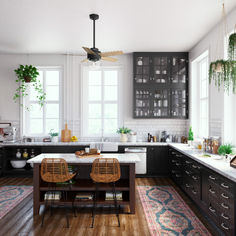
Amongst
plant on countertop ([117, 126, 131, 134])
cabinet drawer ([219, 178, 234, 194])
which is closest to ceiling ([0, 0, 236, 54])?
plant on countertop ([117, 126, 131, 134])

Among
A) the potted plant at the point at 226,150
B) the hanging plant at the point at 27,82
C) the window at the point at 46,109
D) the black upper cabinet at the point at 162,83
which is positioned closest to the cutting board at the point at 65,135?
the window at the point at 46,109

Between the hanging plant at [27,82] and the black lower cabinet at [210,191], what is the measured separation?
14.0 feet

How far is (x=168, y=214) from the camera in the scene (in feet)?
12.3

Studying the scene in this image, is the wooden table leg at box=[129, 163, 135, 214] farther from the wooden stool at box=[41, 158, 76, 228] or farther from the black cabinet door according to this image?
the black cabinet door

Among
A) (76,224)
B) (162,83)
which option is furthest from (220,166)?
(162,83)

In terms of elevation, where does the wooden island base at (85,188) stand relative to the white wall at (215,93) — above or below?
below

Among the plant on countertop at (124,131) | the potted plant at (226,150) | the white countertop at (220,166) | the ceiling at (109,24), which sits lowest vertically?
the white countertop at (220,166)

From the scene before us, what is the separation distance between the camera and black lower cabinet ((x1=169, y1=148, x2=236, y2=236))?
275 centimetres

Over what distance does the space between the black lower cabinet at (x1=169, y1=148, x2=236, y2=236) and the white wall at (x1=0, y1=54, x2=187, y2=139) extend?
1.75 meters

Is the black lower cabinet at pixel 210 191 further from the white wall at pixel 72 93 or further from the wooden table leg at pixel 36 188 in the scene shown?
the wooden table leg at pixel 36 188

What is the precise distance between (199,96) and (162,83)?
106 centimetres

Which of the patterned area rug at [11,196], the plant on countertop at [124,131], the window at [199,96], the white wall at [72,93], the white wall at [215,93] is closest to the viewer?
the patterned area rug at [11,196]

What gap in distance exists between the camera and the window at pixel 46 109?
269 inches

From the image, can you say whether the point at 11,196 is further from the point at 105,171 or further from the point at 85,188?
the point at 105,171
